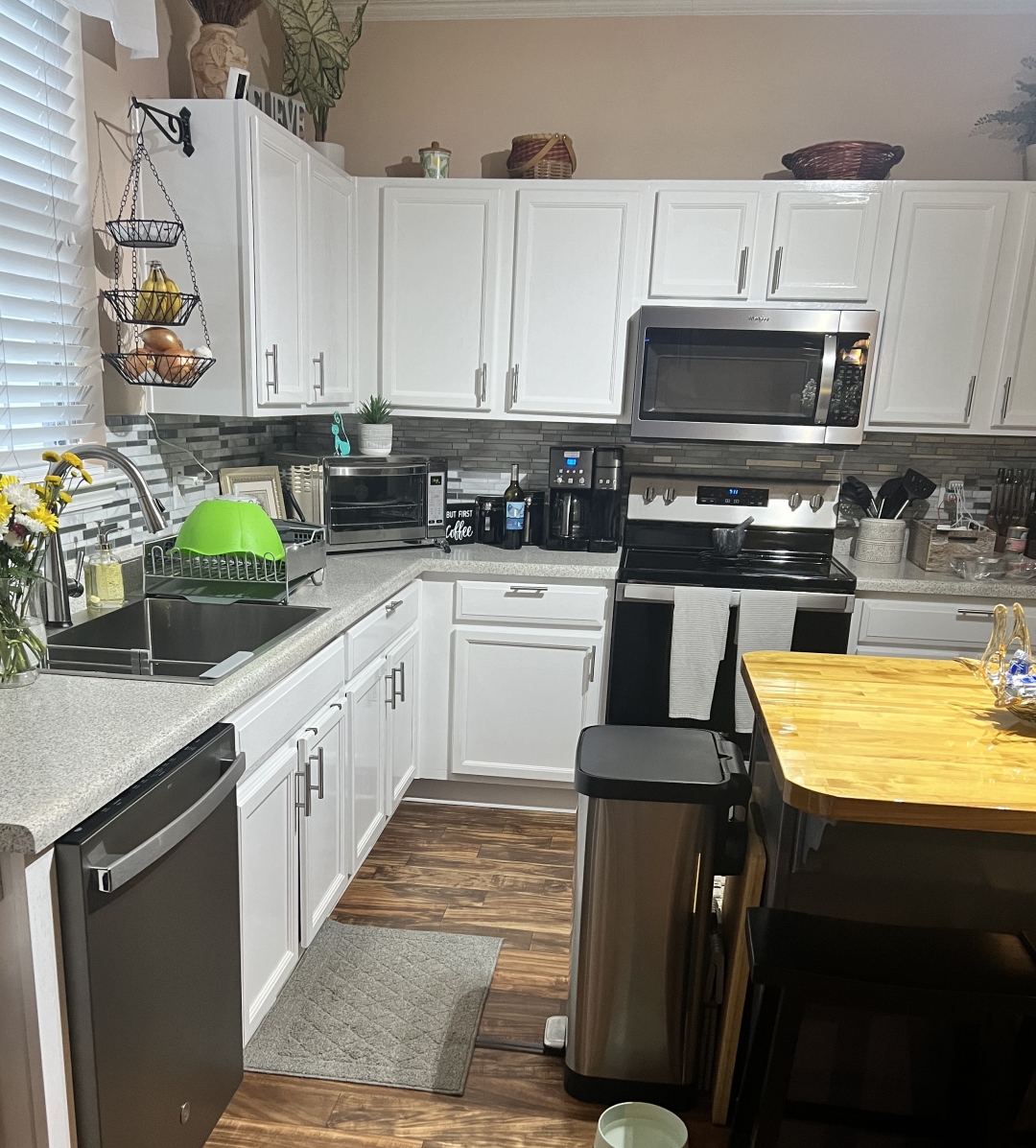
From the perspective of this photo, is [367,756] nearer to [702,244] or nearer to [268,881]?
[268,881]

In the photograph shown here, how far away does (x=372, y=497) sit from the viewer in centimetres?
295

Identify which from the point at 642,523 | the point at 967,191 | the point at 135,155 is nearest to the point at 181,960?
the point at 135,155

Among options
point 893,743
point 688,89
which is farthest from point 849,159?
point 893,743

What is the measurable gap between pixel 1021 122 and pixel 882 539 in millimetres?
1527

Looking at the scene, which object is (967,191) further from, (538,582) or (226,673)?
(226,673)

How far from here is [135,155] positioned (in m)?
2.22

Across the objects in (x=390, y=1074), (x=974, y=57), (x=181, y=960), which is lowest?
(x=390, y=1074)

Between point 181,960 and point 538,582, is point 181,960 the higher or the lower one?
the lower one

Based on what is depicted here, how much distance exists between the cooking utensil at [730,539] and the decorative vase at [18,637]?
7.21 feet

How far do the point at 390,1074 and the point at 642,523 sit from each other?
2025 mm

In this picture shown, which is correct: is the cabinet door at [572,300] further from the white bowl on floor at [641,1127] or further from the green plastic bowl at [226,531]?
the white bowl on floor at [641,1127]

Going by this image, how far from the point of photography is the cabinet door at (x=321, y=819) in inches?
77.6

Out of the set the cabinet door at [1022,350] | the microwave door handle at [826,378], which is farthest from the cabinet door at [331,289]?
the cabinet door at [1022,350]

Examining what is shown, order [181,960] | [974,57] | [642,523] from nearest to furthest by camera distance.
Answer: [181,960], [974,57], [642,523]
